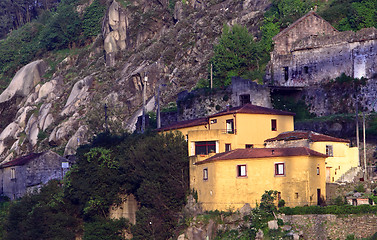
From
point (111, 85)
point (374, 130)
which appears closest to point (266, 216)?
point (374, 130)

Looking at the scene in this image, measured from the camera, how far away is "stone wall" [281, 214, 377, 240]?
145 feet

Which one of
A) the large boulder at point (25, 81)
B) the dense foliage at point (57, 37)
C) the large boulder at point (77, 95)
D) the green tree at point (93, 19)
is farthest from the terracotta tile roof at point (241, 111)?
the dense foliage at point (57, 37)

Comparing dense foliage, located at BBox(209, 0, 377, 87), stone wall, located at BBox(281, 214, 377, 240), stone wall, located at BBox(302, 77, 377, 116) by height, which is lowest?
stone wall, located at BBox(281, 214, 377, 240)

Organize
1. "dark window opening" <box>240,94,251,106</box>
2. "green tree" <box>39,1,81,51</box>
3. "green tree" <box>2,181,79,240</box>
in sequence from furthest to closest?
"green tree" <box>39,1,81,51</box> → "dark window opening" <box>240,94,251,106</box> → "green tree" <box>2,181,79,240</box>

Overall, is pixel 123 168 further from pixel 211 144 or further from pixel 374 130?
pixel 374 130

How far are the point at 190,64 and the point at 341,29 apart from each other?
22638 mm

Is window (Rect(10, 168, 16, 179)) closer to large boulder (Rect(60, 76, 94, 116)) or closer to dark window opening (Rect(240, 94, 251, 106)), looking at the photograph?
large boulder (Rect(60, 76, 94, 116))

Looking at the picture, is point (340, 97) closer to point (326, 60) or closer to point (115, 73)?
point (326, 60)

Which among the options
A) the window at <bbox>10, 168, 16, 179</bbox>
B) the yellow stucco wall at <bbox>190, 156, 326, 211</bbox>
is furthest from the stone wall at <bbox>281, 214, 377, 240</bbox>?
the window at <bbox>10, 168, 16, 179</bbox>

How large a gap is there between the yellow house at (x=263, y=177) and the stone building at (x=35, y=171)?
29046 millimetres

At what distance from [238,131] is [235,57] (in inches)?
896

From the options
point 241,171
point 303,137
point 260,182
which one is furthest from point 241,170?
point 303,137

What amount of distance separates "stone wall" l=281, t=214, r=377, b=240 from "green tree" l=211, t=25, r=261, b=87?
32341 mm

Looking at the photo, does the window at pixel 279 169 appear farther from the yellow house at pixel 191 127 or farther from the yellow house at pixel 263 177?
the yellow house at pixel 191 127
